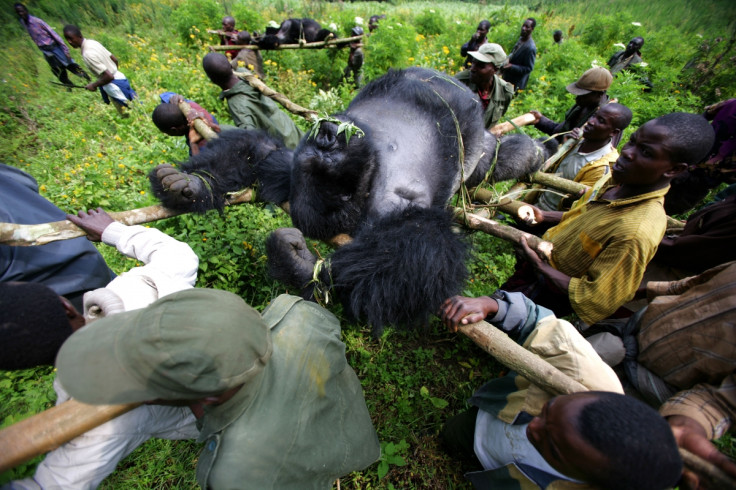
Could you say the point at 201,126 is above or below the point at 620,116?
below

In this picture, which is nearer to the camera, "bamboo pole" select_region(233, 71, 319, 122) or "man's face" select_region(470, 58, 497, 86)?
"bamboo pole" select_region(233, 71, 319, 122)

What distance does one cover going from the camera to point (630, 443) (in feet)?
2.97

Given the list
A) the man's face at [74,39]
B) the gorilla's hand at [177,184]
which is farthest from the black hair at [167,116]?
the man's face at [74,39]

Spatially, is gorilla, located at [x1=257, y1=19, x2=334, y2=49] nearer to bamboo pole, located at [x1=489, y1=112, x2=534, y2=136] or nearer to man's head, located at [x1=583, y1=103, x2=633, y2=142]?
bamboo pole, located at [x1=489, y1=112, x2=534, y2=136]

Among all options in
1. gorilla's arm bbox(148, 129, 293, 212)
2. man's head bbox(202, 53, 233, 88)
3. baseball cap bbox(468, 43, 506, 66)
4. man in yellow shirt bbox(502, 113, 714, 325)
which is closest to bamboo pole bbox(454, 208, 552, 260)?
man in yellow shirt bbox(502, 113, 714, 325)

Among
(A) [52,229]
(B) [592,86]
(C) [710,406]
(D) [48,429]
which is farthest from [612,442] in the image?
(B) [592,86]

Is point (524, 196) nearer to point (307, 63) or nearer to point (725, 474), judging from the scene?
point (725, 474)

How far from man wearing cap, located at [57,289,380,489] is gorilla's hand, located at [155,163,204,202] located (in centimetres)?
96

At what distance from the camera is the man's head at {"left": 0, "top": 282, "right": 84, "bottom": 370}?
1.13 meters

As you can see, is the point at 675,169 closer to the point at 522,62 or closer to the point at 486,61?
the point at 486,61

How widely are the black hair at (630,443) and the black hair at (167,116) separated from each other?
3.68 meters

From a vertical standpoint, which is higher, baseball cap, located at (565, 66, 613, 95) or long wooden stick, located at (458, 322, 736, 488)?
baseball cap, located at (565, 66, 613, 95)

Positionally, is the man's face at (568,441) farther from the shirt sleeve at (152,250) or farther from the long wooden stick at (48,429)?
the shirt sleeve at (152,250)

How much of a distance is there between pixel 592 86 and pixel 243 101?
13.0ft
